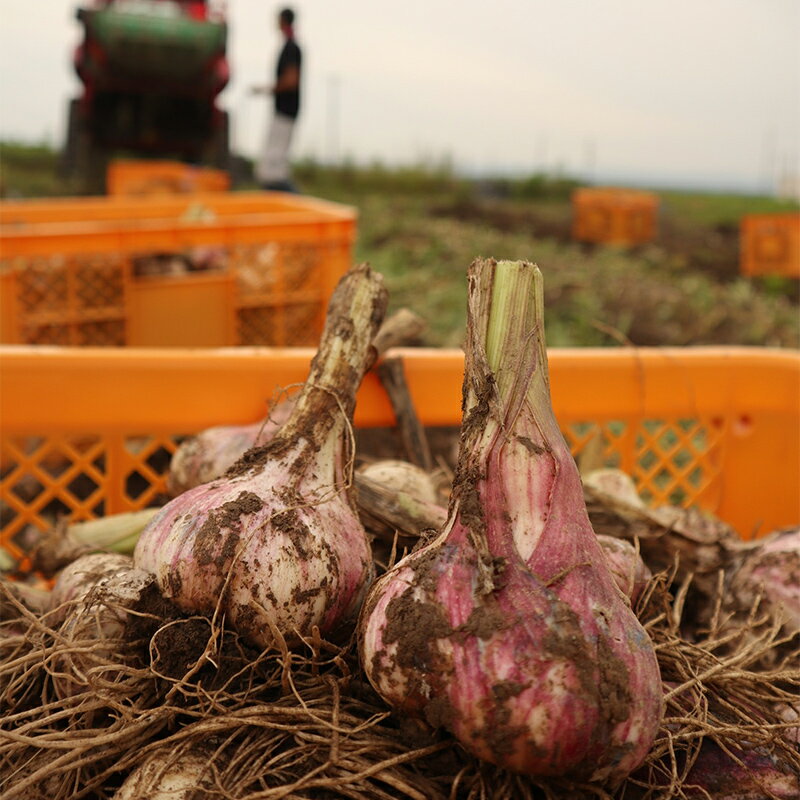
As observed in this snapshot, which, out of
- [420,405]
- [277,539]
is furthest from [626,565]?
[420,405]

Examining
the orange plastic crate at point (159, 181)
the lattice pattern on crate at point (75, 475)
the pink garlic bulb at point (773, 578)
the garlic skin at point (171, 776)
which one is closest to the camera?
the garlic skin at point (171, 776)

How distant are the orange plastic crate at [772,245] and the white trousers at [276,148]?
218 inches

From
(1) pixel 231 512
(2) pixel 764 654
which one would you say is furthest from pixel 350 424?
(2) pixel 764 654

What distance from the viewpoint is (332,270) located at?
12.9 feet

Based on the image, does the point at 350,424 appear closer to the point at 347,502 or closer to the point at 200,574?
the point at 347,502

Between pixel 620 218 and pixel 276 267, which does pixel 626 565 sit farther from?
pixel 620 218

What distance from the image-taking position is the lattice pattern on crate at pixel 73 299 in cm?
336

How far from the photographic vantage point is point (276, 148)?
7.69m

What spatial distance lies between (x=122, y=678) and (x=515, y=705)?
1.97ft

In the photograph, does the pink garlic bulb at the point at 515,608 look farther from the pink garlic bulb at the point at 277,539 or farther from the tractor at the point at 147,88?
the tractor at the point at 147,88

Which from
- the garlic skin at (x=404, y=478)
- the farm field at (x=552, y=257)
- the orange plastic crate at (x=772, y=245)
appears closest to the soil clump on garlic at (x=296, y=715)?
the garlic skin at (x=404, y=478)

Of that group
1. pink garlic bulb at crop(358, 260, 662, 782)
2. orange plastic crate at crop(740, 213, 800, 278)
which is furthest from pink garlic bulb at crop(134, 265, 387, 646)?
orange plastic crate at crop(740, 213, 800, 278)

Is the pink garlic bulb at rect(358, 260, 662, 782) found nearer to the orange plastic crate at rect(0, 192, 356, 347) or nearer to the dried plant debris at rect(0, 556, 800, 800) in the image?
the dried plant debris at rect(0, 556, 800, 800)

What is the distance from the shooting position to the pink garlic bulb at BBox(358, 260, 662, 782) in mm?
1036
